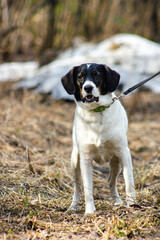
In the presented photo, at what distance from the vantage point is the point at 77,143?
11.6 ft

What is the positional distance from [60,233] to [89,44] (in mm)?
10555

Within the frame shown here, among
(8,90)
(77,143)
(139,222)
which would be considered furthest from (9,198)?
(8,90)

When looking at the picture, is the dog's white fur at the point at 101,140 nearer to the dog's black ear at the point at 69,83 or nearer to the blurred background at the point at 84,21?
the dog's black ear at the point at 69,83

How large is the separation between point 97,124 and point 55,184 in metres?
1.18

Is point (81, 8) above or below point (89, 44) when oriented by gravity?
above

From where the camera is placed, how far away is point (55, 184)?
4215mm

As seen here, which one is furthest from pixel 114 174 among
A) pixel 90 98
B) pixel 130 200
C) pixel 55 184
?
pixel 90 98

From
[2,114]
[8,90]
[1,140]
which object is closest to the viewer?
[1,140]

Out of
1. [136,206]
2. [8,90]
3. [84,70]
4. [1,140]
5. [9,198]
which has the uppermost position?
[84,70]

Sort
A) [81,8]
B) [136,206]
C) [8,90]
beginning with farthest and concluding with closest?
[81,8] → [8,90] → [136,206]

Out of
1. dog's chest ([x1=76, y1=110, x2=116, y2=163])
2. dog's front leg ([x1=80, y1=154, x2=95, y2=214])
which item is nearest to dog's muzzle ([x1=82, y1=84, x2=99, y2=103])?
dog's chest ([x1=76, y1=110, x2=116, y2=163])

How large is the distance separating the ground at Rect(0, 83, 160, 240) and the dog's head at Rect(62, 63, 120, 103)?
1.08m

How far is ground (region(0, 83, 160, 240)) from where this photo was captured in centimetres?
289

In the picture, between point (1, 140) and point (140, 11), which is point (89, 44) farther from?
point (1, 140)
